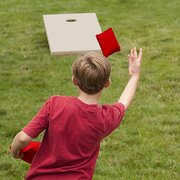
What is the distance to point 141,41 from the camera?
928 centimetres

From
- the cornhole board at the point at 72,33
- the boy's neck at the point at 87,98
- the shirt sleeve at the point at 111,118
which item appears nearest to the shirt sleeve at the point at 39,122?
the boy's neck at the point at 87,98

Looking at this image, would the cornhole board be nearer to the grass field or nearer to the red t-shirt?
the grass field

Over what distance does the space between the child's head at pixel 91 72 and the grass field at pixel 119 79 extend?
214cm

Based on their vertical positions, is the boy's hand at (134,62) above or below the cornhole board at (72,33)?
above

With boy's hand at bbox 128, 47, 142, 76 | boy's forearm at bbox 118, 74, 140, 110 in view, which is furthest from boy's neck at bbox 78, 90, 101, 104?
boy's hand at bbox 128, 47, 142, 76

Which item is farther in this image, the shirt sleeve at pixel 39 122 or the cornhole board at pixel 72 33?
the cornhole board at pixel 72 33

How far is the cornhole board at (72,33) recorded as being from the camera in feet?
28.3

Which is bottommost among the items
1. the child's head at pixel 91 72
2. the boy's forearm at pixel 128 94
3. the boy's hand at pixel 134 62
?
the boy's forearm at pixel 128 94

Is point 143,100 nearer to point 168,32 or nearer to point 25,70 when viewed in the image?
point 25,70

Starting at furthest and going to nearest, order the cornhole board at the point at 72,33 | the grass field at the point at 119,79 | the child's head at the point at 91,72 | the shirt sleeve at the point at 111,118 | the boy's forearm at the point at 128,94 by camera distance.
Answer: the cornhole board at the point at 72,33
the grass field at the point at 119,79
the boy's forearm at the point at 128,94
the shirt sleeve at the point at 111,118
the child's head at the point at 91,72

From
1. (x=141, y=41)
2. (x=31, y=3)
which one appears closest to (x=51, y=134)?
(x=141, y=41)

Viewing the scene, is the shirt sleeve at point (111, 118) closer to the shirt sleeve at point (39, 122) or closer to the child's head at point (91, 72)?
the child's head at point (91, 72)

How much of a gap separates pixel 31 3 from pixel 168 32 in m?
3.37

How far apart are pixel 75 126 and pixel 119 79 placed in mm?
4582
